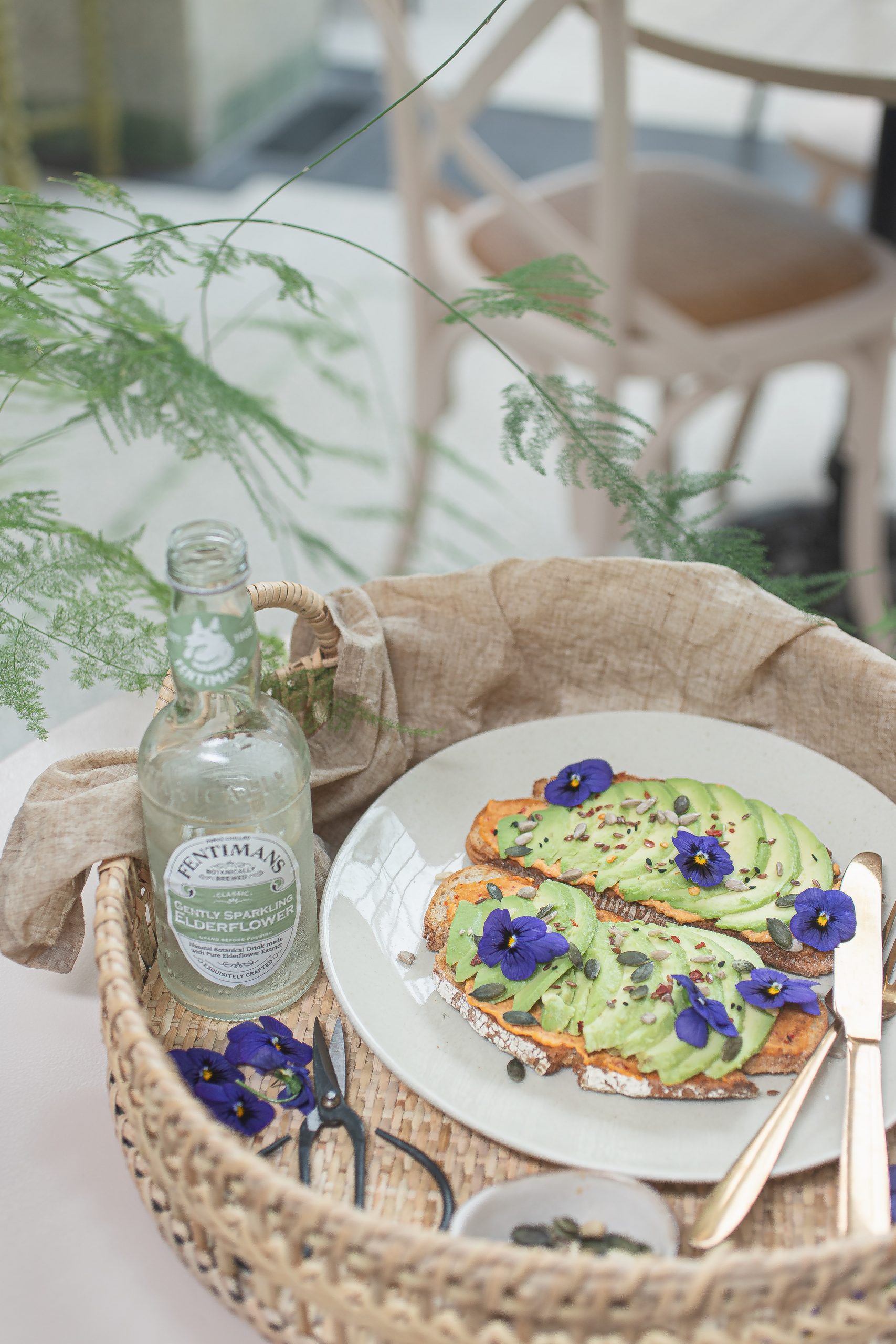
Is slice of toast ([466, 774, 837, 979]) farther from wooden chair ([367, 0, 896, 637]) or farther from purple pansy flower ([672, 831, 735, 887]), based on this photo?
wooden chair ([367, 0, 896, 637])

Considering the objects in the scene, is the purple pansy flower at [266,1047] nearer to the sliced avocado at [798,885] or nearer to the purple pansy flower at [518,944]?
the purple pansy flower at [518,944]

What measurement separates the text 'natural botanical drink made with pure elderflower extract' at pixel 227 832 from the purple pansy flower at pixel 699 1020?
224mm

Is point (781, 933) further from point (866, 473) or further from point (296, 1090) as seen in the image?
point (866, 473)

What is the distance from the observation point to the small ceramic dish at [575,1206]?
544mm

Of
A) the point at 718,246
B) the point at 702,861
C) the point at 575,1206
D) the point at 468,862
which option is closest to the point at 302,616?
the point at 468,862

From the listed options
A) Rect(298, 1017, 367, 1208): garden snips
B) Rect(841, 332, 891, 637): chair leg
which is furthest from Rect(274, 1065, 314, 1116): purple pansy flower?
Rect(841, 332, 891, 637): chair leg

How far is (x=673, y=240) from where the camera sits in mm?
1838

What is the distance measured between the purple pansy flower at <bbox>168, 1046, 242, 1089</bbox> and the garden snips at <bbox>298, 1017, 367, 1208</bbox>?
0.05 metres

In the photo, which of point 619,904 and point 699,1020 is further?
point 619,904

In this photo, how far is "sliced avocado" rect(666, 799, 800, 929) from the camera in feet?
2.37

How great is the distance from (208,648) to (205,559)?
0.15 ft

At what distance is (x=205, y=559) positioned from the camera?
1.84 ft

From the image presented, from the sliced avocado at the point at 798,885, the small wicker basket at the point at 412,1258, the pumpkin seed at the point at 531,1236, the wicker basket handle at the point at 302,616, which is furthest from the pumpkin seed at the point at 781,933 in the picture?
the wicker basket handle at the point at 302,616

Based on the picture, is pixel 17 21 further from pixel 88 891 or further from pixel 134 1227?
pixel 134 1227
